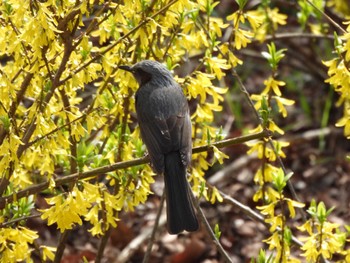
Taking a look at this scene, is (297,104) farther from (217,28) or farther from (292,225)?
(217,28)

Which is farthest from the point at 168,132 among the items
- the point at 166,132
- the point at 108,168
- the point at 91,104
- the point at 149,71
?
the point at 108,168

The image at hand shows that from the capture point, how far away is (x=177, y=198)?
4336 millimetres

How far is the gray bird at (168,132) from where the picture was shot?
4297 millimetres

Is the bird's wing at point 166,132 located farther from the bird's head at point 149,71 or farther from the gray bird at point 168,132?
the bird's head at point 149,71

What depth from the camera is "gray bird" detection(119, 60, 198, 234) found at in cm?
430

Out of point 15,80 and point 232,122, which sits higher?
point 15,80

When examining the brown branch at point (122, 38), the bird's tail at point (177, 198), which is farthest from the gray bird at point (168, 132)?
the brown branch at point (122, 38)

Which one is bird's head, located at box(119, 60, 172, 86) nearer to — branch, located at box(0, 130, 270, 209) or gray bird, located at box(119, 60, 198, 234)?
gray bird, located at box(119, 60, 198, 234)

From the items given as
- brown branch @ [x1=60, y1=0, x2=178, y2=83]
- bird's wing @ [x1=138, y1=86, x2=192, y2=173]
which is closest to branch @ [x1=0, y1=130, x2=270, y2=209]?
bird's wing @ [x1=138, y1=86, x2=192, y2=173]

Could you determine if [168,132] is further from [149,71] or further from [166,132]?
[149,71]

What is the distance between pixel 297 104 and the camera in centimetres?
899

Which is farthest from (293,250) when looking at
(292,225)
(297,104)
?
(297,104)

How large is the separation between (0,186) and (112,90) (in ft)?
2.80

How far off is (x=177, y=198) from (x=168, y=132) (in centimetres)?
43
